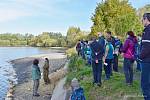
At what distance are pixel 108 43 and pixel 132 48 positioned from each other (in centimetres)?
244

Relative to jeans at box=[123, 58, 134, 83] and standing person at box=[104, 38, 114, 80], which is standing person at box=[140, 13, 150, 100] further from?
standing person at box=[104, 38, 114, 80]

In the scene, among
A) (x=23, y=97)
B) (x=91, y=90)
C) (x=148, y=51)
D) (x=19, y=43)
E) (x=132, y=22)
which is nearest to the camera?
(x=148, y=51)

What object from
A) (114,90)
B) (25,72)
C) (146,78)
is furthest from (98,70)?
(25,72)

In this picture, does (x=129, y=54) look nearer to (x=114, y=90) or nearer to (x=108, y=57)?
(x=114, y=90)

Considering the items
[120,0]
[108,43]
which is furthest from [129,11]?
[108,43]

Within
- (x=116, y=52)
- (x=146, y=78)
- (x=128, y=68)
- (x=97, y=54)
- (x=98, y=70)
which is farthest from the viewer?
(x=116, y=52)

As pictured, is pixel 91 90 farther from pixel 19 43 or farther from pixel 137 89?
pixel 19 43

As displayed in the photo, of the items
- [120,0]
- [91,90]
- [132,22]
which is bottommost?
[91,90]

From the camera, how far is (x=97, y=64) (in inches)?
521

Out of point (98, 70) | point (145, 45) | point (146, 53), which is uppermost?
point (145, 45)

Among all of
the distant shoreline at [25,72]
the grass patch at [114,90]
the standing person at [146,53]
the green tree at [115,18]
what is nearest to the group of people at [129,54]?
the standing person at [146,53]

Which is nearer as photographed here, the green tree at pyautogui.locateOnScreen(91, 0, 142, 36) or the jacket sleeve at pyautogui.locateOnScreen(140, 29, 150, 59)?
the jacket sleeve at pyautogui.locateOnScreen(140, 29, 150, 59)

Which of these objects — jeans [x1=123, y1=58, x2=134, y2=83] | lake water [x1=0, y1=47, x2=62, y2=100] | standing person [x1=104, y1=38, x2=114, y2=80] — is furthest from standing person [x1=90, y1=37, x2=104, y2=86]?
lake water [x1=0, y1=47, x2=62, y2=100]

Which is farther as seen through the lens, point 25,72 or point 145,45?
point 25,72
